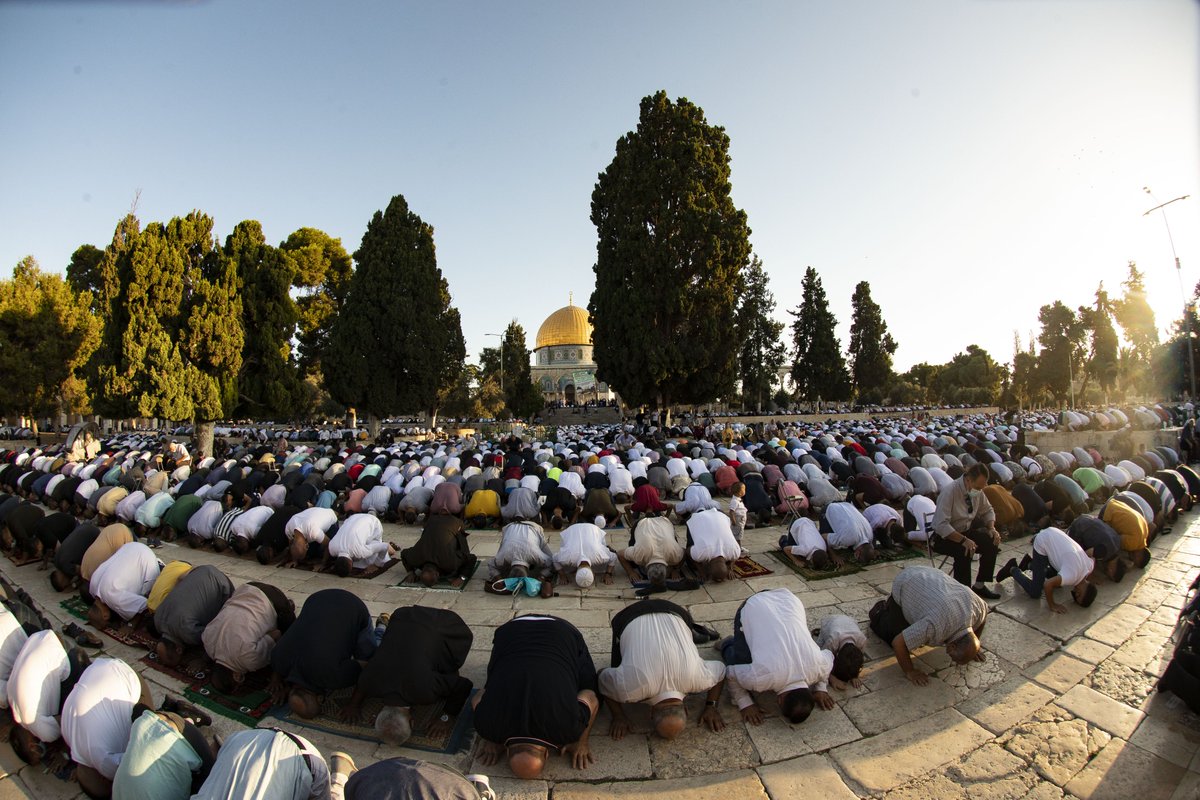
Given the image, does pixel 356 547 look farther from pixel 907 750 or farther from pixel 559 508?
pixel 907 750

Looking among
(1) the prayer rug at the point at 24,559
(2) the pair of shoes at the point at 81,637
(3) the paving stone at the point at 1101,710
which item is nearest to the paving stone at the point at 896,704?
(3) the paving stone at the point at 1101,710

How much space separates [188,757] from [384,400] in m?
21.8

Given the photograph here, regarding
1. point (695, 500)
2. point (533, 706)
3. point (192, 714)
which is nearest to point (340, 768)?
point (533, 706)

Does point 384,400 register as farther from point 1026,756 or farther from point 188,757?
point 1026,756

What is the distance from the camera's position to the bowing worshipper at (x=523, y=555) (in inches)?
255

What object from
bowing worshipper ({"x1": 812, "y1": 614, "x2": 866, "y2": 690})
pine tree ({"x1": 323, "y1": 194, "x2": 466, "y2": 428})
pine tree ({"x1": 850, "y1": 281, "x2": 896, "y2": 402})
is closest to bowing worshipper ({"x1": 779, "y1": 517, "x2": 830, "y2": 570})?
bowing worshipper ({"x1": 812, "y1": 614, "x2": 866, "y2": 690})

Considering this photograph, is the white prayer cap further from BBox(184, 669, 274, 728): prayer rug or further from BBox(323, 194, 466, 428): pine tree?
BBox(323, 194, 466, 428): pine tree

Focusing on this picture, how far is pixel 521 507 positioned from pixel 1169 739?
7647 millimetres

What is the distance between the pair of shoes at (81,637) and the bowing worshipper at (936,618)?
303 inches

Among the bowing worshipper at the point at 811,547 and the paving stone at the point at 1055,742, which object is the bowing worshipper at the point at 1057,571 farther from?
the paving stone at the point at 1055,742

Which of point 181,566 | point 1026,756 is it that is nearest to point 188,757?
point 181,566

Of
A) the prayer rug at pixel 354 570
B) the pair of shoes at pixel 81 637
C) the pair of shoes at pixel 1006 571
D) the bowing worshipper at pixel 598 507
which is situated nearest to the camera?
the pair of shoes at pixel 81 637

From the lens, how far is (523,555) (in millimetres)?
6473

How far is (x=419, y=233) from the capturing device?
2500 centimetres
